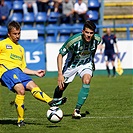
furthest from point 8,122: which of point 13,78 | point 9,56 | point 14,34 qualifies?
point 14,34

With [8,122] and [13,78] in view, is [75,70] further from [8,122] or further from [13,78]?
[13,78]

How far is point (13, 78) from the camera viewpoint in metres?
9.22

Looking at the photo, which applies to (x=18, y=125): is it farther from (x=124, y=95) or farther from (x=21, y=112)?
(x=124, y=95)

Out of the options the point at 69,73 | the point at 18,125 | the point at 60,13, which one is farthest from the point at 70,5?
the point at 18,125

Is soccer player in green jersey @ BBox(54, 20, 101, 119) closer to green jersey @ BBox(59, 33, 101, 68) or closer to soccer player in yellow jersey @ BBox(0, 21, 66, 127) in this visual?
green jersey @ BBox(59, 33, 101, 68)

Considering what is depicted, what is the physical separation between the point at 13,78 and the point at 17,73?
14 cm

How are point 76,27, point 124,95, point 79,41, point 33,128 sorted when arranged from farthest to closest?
point 76,27 → point 124,95 → point 79,41 → point 33,128

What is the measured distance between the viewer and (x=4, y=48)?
374 inches

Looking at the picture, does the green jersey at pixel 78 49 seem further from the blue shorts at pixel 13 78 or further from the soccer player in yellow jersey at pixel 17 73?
the blue shorts at pixel 13 78

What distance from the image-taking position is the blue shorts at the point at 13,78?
921 cm

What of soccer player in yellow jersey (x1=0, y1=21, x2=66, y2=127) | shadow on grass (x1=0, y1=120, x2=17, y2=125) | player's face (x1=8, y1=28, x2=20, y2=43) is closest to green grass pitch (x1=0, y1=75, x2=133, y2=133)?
shadow on grass (x1=0, y1=120, x2=17, y2=125)

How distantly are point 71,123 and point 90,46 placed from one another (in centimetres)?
176

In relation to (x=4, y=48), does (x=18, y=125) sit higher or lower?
lower

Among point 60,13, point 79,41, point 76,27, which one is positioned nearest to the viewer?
point 79,41
